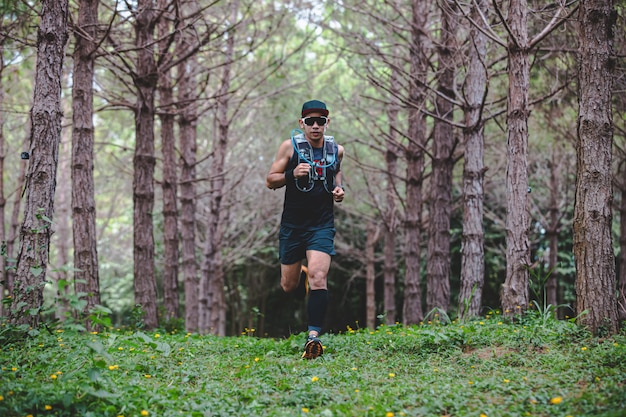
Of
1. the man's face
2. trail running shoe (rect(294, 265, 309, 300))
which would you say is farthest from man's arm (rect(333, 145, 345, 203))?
trail running shoe (rect(294, 265, 309, 300))

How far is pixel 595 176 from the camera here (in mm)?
4941

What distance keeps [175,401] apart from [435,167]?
6961 millimetres

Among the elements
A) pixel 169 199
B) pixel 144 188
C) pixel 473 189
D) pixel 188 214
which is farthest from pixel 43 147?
pixel 188 214

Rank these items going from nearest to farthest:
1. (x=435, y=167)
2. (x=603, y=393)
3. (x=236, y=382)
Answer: (x=603, y=393) < (x=236, y=382) < (x=435, y=167)

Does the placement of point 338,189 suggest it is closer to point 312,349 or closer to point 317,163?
point 317,163

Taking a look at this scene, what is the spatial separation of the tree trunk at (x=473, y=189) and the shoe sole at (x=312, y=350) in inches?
108

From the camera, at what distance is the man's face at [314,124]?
5.95 metres

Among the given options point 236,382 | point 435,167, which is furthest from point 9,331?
point 435,167

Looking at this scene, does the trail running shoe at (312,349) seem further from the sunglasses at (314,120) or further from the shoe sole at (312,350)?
the sunglasses at (314,120)

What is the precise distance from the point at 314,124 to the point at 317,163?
38 cm

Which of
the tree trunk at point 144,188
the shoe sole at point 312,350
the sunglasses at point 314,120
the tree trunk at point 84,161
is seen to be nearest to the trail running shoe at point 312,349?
the shoe sole at point 312,350

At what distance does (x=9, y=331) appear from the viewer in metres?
5.01

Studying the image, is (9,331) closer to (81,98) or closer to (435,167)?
(81,98)

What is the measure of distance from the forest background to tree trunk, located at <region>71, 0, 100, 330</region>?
0.02 metres
